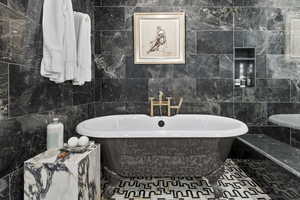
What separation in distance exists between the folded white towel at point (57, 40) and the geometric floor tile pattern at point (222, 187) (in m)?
1.32

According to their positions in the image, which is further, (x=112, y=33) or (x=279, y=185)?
(x=112, y=33)

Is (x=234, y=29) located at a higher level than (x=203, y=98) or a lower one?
higher

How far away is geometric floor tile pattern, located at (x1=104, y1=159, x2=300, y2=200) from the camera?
67.4 inches

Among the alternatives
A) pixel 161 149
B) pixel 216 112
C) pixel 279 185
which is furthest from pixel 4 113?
pixel 216 112

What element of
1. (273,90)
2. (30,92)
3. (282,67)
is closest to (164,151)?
(30,92)

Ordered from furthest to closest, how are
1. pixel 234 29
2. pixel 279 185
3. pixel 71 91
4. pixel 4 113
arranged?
pixel 234 29, pixel 71 91, pixel 279 185, pixel 4 113

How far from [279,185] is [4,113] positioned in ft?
7.39

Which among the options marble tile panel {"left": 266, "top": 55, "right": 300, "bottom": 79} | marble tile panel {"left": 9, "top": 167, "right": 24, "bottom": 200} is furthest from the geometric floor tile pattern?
marble tile panel {"left": 266, "top": 55, "right": 300, "bottom": 79}

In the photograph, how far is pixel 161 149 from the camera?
5.39 ft

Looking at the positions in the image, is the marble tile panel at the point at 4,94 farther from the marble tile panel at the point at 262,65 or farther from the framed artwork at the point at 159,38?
the marble tile panel at the point at 262,65

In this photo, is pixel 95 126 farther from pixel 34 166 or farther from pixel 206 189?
pixel 206 189

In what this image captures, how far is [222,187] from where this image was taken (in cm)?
193

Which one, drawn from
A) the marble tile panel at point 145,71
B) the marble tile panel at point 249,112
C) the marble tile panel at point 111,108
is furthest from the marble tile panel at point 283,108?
the marble tile panel at point 111,108

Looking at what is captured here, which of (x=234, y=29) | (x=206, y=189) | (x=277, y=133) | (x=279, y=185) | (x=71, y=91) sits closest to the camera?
(x=279, y=185)
